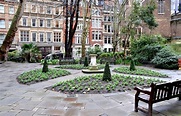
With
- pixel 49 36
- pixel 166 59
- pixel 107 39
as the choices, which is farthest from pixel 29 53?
pixel 107 39

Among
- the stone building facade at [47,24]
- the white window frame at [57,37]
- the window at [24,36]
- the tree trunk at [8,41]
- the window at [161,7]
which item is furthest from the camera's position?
the white window frame at [57,37]

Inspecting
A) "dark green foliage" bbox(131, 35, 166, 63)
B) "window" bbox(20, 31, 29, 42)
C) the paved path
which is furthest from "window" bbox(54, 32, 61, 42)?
the paved path

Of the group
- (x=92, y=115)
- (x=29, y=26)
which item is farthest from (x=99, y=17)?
(x=92, y=115)

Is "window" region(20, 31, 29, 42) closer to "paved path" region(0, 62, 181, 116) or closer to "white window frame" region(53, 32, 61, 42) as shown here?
"white window frame" region(53, 32, 61, 42)

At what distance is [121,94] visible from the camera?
239 inches

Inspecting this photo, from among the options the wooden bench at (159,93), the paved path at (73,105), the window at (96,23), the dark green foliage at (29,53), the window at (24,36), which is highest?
the window at (96,23)

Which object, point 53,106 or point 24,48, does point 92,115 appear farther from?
point 24,48

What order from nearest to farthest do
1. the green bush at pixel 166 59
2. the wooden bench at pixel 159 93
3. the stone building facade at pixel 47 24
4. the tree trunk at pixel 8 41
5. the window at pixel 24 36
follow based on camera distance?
the wooden bench at pixel 159 93, the tree trunk at pixel 8 41, the green bush at pixel 166 59, the stone building facade at pixel 47 24, the window at pixel 24 36

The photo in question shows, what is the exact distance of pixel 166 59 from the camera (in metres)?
14.1

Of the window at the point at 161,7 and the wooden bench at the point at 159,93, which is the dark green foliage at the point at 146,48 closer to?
the wooden bench at the point at 159,93

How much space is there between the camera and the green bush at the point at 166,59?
1374 cm

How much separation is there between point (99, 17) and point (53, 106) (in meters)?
38.4

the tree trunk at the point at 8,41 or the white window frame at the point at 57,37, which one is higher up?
the white window frame at the point at 57,37

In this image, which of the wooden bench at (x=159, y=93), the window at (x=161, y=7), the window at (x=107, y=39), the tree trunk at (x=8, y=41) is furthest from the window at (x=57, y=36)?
the wooden bench at (x=159, y=93)
